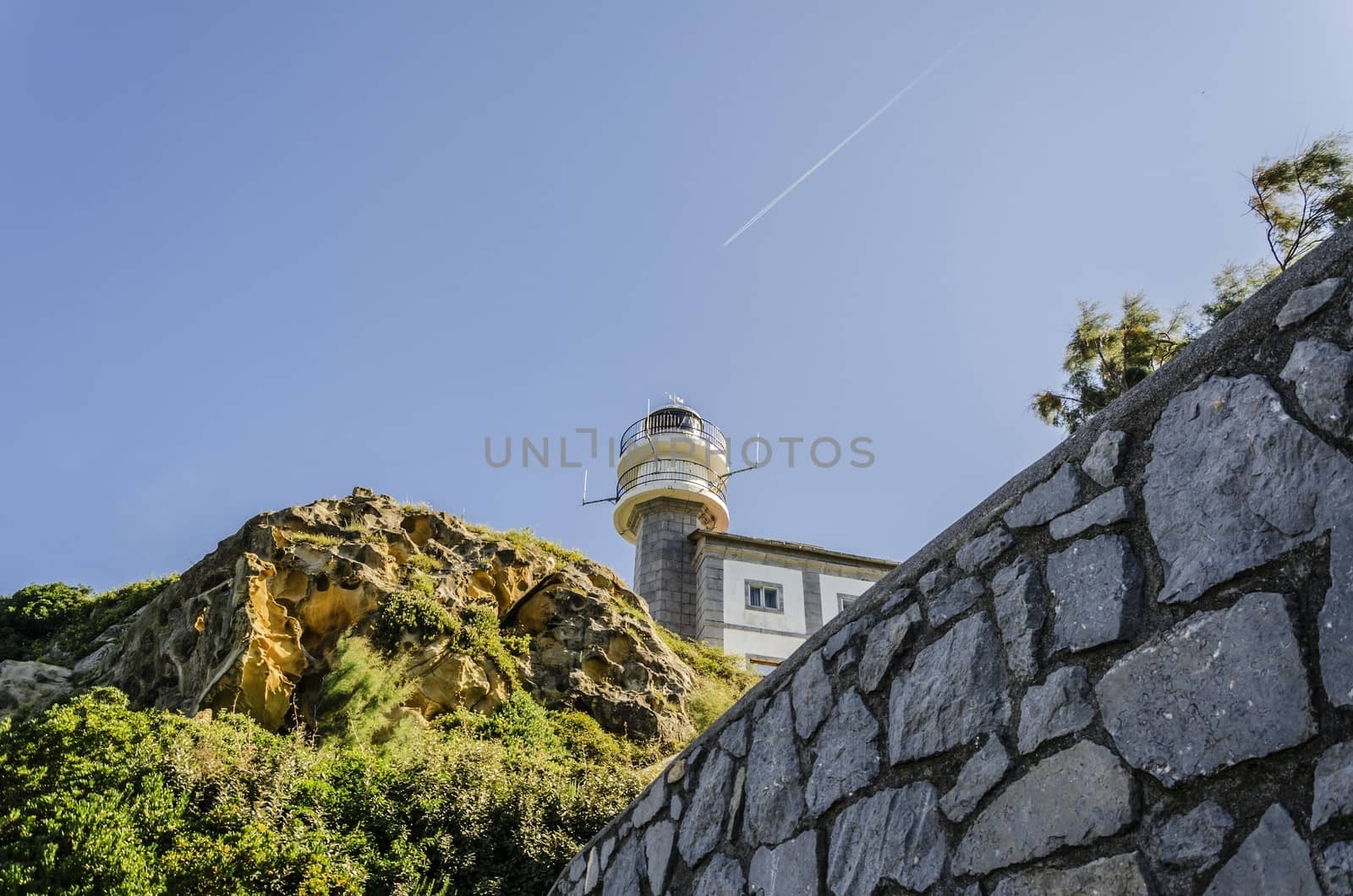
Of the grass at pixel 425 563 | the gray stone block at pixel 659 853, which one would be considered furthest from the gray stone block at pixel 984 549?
the grass at pixel 425 563

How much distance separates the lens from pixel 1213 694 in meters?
1.80

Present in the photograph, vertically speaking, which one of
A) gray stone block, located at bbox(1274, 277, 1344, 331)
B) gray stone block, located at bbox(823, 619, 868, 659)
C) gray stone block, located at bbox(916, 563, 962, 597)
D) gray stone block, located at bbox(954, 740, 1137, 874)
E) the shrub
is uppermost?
the shrub

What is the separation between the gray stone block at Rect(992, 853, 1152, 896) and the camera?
186 cm

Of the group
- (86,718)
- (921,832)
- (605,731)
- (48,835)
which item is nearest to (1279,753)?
(921,832)

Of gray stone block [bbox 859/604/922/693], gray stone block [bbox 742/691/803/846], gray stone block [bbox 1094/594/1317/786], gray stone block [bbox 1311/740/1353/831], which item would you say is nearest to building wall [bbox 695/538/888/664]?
gray stone block [bbox 742/691/803/846]

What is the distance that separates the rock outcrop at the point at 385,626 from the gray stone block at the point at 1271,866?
9.37 m

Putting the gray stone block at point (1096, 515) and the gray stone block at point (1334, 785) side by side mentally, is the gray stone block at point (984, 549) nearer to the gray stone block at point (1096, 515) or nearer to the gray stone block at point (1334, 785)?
the gray stone block at point (1096, 515)

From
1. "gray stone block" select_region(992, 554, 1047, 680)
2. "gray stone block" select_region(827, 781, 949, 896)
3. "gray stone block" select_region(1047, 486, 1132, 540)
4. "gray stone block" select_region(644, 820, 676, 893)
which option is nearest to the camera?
"gray stone block" select_region(1047, 486, 1132, 540)

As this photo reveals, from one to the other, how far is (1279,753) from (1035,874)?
68 centimetres

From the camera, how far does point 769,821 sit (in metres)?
3.24

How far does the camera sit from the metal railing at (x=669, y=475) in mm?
25062

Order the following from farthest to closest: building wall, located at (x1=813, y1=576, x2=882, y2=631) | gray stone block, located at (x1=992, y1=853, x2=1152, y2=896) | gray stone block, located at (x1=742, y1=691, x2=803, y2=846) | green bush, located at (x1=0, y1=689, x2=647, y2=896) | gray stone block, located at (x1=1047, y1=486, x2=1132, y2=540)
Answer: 1. building wall, located at (x1=813, y1=576, x2=882, y2=631)
2. green bush, located at (x1=0, y1=689, x2=647, y2=896)
3. gray stone block, located at (x1=742, y1=691, x2=803, y2=846)
4. gray stone block, located at (x1=1047, y1=486, x2=1132, y2=540)
5. gray stone block, located at (x1=992, y1=853, x2=1152, y2=896)

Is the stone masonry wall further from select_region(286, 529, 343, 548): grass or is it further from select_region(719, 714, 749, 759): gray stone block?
select_region(286, 529, 343, 548): grass

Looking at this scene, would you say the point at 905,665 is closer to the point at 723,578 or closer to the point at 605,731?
the point at 605,731
